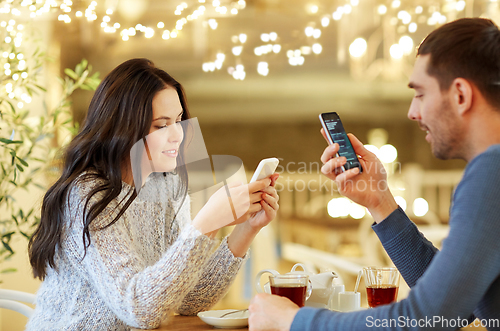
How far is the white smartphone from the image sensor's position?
1.04 m

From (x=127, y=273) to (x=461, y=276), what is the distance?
636mm

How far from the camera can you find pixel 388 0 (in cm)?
355

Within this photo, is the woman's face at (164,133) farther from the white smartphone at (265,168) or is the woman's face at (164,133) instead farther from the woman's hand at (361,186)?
the woman's hand at (361,186)

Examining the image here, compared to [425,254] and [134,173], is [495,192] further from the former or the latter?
[134,173]

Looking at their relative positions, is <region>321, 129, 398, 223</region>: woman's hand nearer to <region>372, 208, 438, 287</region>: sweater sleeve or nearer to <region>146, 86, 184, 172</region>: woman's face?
<region>372, 208, 438, 287</region>: sweater sleeve

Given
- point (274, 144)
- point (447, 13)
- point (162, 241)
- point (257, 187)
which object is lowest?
point (274, 144)

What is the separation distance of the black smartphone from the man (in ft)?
0.07

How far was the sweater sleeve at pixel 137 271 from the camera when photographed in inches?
36.2

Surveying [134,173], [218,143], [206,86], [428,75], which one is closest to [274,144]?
[218,143]

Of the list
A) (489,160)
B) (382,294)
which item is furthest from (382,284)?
(489,160)

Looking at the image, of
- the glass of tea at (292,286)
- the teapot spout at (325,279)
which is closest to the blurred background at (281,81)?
the teapot spout at (325,279)

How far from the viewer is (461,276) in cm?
61

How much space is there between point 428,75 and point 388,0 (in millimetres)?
3060

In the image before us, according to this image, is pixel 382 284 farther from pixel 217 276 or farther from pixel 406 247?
pixel 217 276
